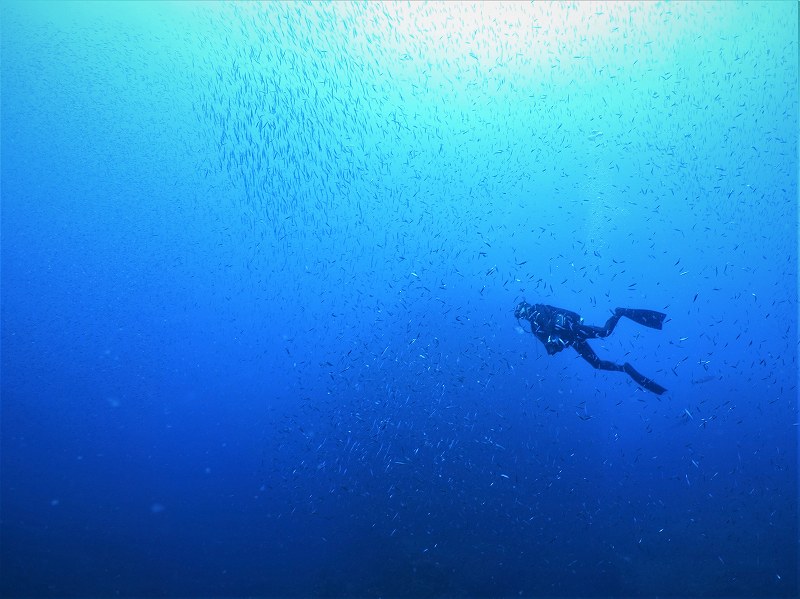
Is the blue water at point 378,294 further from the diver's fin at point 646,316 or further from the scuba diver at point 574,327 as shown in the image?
the diver's fin at point 646,316

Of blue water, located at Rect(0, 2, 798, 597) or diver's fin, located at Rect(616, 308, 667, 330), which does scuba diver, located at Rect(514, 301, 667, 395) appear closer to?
diver's fin, located at Rect(616, 308, 667, 330)

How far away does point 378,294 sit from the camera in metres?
3.49

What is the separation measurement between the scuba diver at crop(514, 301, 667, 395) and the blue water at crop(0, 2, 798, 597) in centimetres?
33

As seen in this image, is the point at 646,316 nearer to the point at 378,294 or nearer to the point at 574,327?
the point at 574,327

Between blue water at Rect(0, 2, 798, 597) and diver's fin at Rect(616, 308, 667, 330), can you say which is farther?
blue water at Rect(0, 2, 798, 597)

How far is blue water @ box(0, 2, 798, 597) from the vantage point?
3.14 m

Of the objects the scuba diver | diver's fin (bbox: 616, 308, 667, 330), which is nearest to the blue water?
the scuba diver

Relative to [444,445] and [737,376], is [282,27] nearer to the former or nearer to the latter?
[444,445]

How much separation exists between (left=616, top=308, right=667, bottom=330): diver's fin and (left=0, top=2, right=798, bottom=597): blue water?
469 mm

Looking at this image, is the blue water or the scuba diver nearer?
the scuba diver

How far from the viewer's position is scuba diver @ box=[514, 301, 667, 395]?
2928mm

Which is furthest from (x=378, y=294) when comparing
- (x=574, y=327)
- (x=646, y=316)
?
(x=646, y=316)

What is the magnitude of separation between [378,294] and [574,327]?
1.43 metres

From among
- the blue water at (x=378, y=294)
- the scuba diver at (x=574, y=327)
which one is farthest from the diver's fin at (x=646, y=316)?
the blue water at (x=378, y=294)
